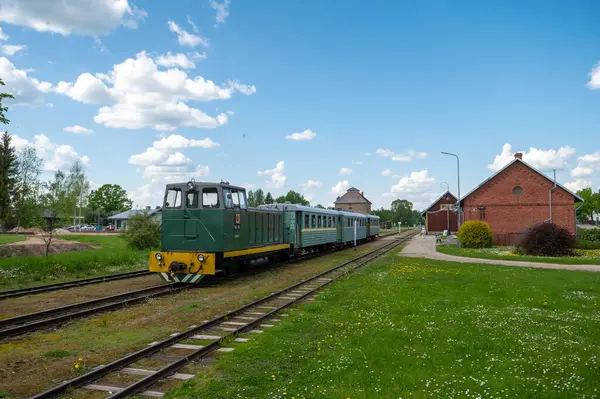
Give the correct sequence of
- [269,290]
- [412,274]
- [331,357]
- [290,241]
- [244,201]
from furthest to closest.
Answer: [290,241]
[412,274]
[244,201]
[269,290]
[331,357]

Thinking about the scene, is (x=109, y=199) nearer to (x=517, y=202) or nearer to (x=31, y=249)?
(x=31, y=249)

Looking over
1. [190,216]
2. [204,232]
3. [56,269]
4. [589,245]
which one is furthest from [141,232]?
[589,245]

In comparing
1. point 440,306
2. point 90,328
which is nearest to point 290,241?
point 440,306

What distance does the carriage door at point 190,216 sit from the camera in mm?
15367

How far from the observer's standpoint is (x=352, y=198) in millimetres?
124875

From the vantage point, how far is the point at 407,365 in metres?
6.69

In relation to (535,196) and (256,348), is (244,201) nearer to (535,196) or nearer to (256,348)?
(256,348)

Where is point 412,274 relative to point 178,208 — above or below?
below

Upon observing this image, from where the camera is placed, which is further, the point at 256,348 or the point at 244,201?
the point at 244,201

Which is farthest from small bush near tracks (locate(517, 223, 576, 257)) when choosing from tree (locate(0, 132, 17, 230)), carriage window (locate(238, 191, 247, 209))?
tree (locate(0, 132, 17, 230))

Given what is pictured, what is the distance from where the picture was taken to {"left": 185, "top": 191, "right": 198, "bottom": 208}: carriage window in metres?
15.6

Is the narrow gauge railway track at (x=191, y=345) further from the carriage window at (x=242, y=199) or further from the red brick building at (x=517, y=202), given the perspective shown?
the red brick building at (x=517, y=202)

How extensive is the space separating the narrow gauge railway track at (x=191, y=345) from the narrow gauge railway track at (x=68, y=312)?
10.5 feet

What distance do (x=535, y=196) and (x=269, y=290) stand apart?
33.5m
